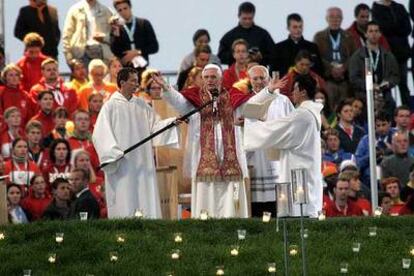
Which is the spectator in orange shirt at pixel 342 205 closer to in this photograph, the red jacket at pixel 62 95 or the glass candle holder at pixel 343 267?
the glass candle holder at pixel 343 267

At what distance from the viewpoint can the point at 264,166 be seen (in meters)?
A: 28.3

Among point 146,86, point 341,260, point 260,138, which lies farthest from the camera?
point 146,86

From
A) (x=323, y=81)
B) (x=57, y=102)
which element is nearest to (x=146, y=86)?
(x=57, y=102)

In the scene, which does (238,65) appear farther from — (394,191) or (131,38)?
(394,191)

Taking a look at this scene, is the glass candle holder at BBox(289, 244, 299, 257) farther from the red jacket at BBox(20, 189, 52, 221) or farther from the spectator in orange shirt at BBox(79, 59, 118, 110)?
the spectator in orange shirt at BBox(79, 59, 118, 110)

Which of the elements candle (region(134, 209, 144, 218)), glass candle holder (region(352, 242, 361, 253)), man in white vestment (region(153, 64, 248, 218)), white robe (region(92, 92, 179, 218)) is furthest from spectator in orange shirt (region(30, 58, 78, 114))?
glass candle holder (region(352, 242, 361, 253))

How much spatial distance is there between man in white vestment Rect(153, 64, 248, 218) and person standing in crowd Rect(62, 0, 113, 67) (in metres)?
5.49

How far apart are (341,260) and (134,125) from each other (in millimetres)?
4600

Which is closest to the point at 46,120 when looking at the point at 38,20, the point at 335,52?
the point at 38,20

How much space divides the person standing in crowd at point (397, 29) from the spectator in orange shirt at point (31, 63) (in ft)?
18.2

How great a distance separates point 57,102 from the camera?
104 feet

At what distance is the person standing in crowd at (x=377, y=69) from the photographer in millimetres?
33844

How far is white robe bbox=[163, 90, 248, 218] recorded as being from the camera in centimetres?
2753

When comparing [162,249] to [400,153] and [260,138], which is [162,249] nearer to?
[260,138]
